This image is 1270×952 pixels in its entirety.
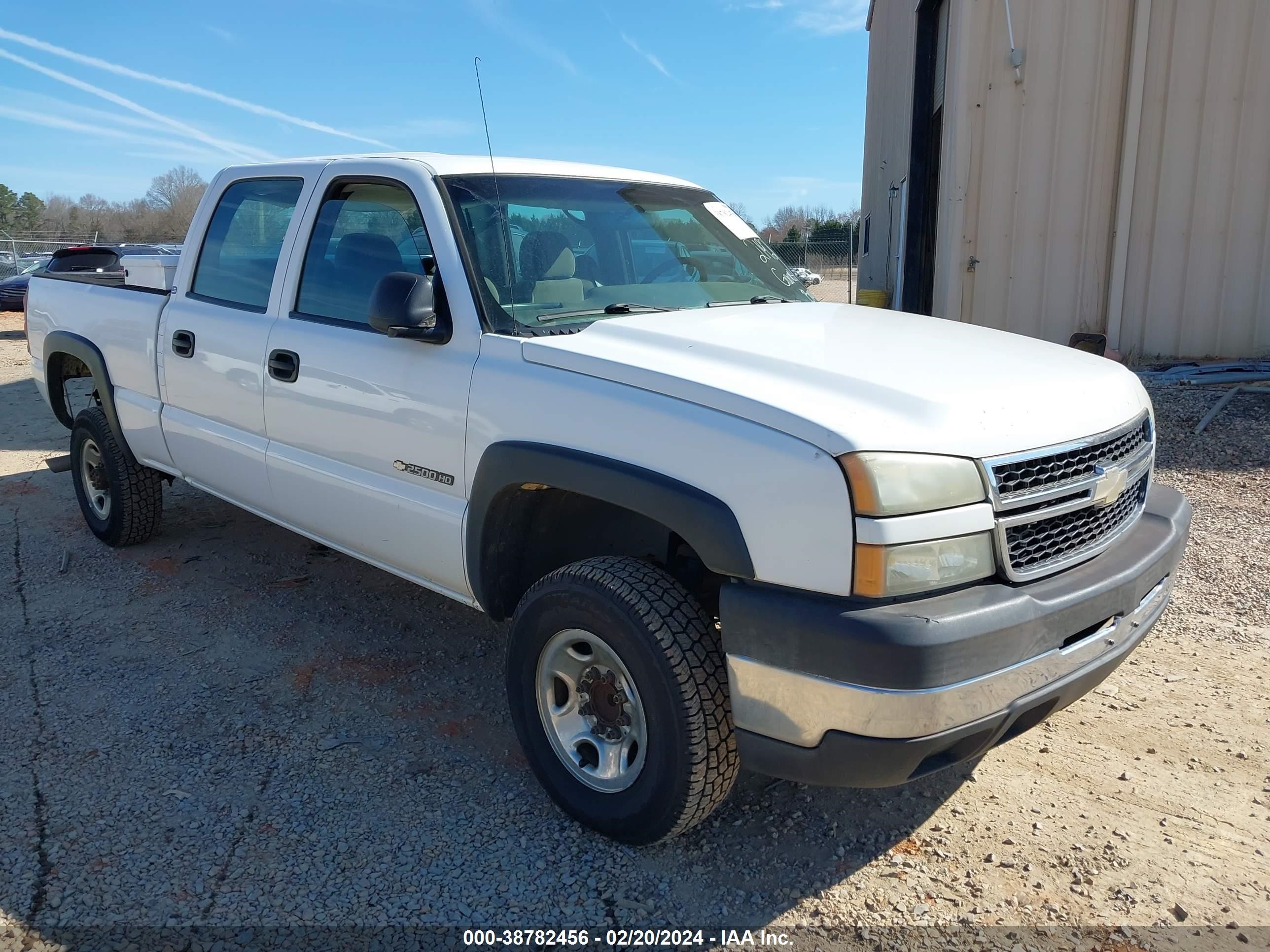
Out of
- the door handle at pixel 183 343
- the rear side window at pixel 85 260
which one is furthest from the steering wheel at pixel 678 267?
the rear side window at pixel 85 260

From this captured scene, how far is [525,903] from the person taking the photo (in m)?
2.60

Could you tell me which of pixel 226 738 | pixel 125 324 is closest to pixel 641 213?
pixel 226 738

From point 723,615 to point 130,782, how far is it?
2.10 metres

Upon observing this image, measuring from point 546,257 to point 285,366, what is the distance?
3.85ft

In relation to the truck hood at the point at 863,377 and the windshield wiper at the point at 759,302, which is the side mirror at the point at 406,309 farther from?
the windshield wiper at the point at 759,302

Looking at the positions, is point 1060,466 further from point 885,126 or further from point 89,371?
point 885,126

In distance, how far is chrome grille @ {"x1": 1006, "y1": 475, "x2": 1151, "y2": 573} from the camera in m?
2.43

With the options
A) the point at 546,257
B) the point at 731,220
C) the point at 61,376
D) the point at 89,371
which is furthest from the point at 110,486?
the point at 731,220

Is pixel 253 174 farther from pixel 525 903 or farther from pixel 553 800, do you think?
pixel 525 903

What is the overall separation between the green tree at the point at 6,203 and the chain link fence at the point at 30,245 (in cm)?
1328

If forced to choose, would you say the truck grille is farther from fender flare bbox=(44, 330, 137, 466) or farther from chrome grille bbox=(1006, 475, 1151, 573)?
fender flare bbox=(44, 330, 137, 466)

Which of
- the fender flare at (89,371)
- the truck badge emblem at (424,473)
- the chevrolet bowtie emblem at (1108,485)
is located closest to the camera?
the chevrolet bowtie emblem at (1108,485)

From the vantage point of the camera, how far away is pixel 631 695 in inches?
106

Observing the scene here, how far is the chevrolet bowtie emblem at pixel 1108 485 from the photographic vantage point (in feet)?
8.58
